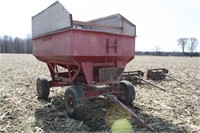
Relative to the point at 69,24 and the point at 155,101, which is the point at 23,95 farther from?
the point at 155,101

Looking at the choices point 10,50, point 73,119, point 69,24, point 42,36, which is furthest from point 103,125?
point 10,50

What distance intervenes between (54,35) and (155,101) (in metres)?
3.44

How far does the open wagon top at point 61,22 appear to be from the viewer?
4984mm

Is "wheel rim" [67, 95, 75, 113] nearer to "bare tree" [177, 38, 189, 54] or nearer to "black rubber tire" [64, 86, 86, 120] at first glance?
"black rubber tire" [64, 86, 86, 120]

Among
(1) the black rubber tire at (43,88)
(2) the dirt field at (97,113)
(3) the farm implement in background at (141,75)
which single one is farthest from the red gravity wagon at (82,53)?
(3) the farm implement in background at (141,75)

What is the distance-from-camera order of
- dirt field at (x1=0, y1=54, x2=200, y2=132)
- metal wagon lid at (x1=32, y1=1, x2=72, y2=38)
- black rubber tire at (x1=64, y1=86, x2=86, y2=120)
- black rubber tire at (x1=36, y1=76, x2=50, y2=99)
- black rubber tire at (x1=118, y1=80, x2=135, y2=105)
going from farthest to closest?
1. black rubber tire at (x1=36, y1=76, x2=50, y2=99)
2. black rubber tire at (x1=118, y1=80, x2=135, y2=105)
3. metal wagon lid at (x1=32, y1=1, x2=72, y2=38)
4. black rubber tire at (x1=64, y1=86, x2=86, y2=120)
5. dirt field at (x1=0, y1=54, x2=200, y2=132)

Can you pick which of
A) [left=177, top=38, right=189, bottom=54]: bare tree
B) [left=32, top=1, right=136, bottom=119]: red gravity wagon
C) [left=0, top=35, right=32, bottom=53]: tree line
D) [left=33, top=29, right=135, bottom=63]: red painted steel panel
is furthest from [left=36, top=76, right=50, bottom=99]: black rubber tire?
[left=177, top=38, right=189, bottom=54]: bare tree

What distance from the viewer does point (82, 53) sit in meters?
4.90

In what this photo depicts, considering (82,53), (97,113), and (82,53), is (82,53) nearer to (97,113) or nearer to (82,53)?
(82,53)

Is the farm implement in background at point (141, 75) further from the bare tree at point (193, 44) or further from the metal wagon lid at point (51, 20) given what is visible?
the bare tree at point (193, 44)

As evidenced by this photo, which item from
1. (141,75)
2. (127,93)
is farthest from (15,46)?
(127,93)

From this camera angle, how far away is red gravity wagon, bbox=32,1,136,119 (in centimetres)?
486

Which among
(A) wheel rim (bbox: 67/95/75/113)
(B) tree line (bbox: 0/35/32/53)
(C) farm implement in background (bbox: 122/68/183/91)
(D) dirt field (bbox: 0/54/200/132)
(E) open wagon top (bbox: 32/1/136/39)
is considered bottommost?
(D) dirt field (bbox: 0/54/200/132)

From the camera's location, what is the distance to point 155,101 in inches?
259
